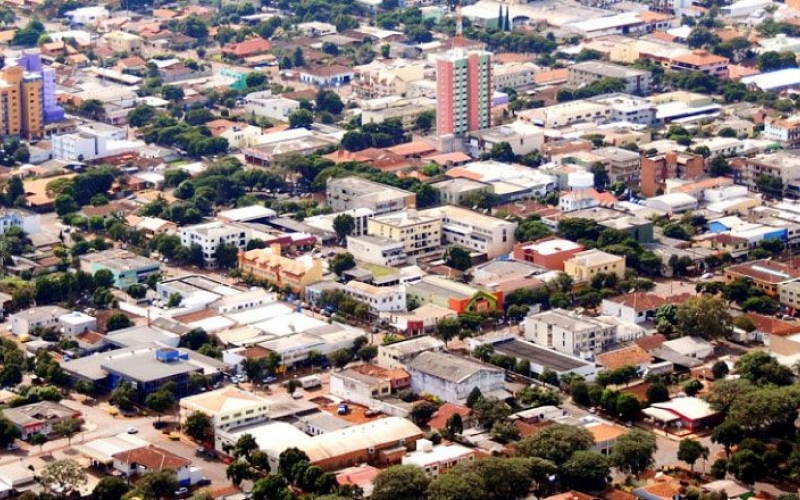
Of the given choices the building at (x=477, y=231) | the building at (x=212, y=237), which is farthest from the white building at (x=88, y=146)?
the building at (x=477, y=231)

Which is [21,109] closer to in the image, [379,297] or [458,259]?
[458,259]

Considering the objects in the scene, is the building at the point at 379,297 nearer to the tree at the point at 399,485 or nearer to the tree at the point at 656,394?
the tree at the point at 656,394

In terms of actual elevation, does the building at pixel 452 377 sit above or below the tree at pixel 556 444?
below

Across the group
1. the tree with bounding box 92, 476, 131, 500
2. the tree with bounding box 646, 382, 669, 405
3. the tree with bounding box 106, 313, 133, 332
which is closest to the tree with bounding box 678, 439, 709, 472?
the tree with bounding box 646, 382, 669, 405

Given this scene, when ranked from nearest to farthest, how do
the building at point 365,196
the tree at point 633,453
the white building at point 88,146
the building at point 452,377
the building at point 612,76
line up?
the tree at point 633,453 < the building at point 452,377 < the building at point 365,196 < the white building at point 88,146 < the building at point 612,76

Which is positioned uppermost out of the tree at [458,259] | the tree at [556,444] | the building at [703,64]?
the tree at [556,444]

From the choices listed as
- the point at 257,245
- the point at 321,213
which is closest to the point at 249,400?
the point at 257,245

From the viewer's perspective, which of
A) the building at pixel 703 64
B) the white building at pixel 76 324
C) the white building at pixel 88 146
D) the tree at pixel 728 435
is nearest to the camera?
the tree at pixel 728 435

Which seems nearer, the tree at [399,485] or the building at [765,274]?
the tree at [399,485]
